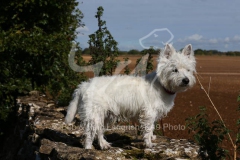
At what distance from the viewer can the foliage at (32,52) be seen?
29.6 ft

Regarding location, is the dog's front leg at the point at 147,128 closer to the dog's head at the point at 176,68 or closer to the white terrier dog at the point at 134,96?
the white terrier dog at the point at 134,96

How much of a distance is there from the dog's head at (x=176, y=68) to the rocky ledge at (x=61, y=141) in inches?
31.2

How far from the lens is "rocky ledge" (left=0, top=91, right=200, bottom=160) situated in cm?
472

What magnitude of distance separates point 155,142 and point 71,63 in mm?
4482

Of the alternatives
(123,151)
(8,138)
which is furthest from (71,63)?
(123,151)

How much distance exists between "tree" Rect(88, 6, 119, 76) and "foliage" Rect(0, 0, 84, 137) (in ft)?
3.21

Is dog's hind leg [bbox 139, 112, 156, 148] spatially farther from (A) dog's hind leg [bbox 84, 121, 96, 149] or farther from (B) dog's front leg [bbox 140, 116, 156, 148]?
(A) dog's hind leg [bbox 84, 121, 96, 149]

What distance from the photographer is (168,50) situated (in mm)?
5719

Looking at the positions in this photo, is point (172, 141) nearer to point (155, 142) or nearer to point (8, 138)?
point (155, 142)

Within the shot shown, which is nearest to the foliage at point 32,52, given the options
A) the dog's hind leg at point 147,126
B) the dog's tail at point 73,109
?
the dog's tail at point 73,109

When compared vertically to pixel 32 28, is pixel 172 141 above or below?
below

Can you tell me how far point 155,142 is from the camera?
5.67m

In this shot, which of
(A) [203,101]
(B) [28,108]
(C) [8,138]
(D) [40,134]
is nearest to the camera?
(D) [40,134]

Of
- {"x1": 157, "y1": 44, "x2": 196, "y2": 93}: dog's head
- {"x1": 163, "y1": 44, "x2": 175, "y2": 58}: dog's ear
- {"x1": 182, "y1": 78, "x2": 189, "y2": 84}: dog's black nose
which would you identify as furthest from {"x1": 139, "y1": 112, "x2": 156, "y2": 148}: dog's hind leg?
{"x1": 163, "y1": 44, "x2": 175, "y2": 58}: dog's ear
